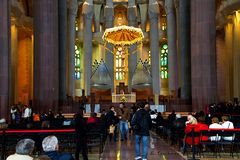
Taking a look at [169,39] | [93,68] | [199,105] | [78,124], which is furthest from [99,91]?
[78,124]

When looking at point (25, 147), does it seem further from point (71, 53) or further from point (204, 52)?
point (71, 53)

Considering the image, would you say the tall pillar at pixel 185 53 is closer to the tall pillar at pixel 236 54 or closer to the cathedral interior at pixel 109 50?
the cathedral interior at pixel 109 50

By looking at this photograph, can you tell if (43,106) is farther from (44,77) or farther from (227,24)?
(227,24)

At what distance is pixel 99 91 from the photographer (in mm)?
49812

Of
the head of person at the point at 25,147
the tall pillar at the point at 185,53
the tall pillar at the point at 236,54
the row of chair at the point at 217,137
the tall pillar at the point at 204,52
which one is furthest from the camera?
the tall pillar at the point at 236,54

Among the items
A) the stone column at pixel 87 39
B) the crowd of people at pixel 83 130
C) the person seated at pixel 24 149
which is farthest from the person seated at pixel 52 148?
the stone column at pixel 87 39

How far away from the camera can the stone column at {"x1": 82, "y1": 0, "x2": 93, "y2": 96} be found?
48.6 m

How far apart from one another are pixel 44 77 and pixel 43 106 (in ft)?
6.47

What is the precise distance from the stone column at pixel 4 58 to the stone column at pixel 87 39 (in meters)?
24.7

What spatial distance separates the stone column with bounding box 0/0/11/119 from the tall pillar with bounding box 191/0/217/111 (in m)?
12.0

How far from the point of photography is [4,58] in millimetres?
23609

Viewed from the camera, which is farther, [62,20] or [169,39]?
[169,39]

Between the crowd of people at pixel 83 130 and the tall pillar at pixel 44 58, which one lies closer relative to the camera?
the crowd of people at pixel 83 130

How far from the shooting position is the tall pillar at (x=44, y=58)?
3155cm
